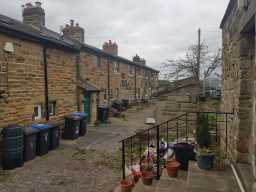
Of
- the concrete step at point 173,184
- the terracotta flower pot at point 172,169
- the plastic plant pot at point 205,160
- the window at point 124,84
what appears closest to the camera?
the concrete step at point 173,184

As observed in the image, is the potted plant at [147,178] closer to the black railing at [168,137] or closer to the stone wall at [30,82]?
the black railing at [168,137]

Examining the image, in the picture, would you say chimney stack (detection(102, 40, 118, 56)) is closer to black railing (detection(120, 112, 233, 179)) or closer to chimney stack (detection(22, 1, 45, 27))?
chimney stack (detection(22, 1, 45, 27))

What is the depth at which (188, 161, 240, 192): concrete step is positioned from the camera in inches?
133

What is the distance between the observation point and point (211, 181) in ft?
11.9

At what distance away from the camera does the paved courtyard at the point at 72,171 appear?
555 cm

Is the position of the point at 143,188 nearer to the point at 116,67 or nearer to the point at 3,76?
the point at 3,76

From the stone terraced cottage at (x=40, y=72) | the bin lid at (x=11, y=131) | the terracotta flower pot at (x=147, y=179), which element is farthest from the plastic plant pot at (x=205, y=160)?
the stone terraced cottage at (x=40, y=72)

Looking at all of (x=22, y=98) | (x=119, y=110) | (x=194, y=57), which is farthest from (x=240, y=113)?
(x=194, y=57)

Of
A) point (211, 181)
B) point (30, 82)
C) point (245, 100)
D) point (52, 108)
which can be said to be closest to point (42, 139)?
point (30, 82)

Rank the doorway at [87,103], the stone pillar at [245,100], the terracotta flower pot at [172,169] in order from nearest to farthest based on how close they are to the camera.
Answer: the stone pillar at [245,100], the terracotta flower pot at [172,169], the doorway at [87,103]

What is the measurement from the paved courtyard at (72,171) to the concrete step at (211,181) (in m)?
2.43

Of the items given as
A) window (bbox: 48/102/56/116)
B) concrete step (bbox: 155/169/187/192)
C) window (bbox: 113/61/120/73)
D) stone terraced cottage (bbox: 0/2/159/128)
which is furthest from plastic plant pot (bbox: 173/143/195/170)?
window (bbox: 113/61/120/73)

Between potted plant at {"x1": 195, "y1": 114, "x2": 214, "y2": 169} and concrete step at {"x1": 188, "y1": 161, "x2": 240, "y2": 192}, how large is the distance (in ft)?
0.46

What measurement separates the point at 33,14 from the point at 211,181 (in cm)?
1291
